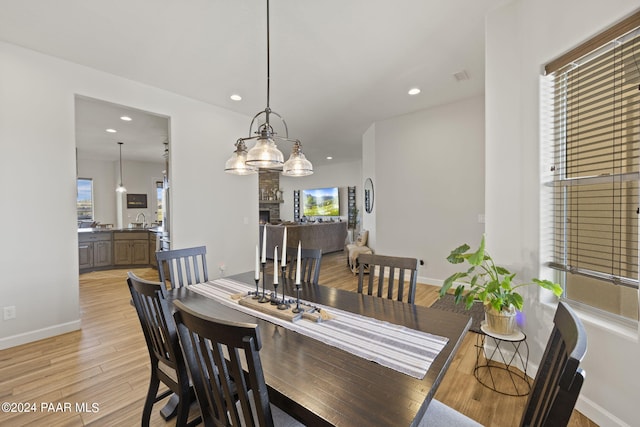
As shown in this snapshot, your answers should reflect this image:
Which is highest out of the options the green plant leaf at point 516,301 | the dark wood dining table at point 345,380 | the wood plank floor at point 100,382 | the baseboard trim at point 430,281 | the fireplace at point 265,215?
the fireplace at point 265,215

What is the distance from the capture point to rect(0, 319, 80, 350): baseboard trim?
2.63m

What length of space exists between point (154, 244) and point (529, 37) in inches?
272

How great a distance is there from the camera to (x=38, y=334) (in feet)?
9.13

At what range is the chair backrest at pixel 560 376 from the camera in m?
0.60

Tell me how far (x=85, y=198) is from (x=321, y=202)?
277 inches

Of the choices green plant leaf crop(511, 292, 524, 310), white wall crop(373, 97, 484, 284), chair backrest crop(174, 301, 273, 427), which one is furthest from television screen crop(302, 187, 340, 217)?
chair backrest crop(174, 301, 273, 427)

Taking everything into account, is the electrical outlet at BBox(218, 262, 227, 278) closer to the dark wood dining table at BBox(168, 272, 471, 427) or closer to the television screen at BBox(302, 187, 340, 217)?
the dark wood dining table at BBox(168, 272, 471, 427)

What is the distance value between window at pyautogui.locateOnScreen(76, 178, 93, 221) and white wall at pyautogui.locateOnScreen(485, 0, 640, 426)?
9.69 metres

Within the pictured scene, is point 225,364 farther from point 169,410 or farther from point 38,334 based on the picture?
point 38,334

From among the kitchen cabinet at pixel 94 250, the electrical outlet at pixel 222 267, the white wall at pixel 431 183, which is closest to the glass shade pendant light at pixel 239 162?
the electrical outlet at pixel 222 267

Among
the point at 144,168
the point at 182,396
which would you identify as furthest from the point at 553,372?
the point at 144,168

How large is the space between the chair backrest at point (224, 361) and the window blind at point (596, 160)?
82.3 inches

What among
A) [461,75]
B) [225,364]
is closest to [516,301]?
[225,364]

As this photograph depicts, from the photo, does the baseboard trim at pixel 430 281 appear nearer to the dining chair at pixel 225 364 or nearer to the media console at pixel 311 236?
the media console at pixel 311 236
